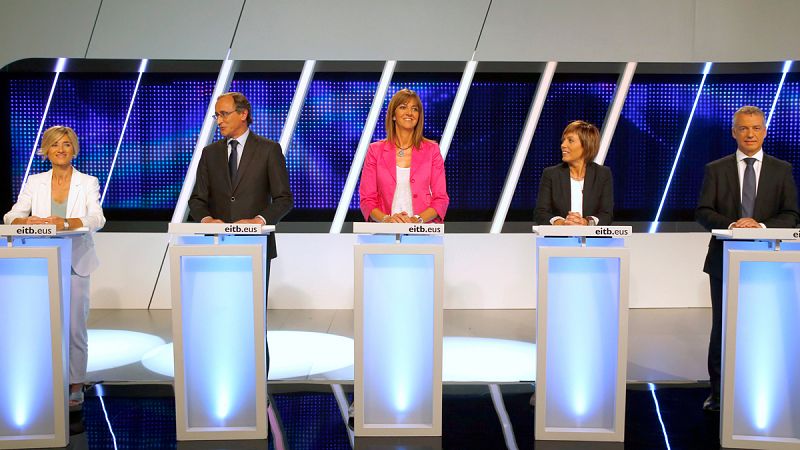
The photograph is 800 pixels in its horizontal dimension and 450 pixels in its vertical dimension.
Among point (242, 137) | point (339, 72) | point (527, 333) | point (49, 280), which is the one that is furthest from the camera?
point (339, 72)

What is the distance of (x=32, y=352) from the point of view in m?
3.07

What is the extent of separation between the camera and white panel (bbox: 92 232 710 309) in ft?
21.5

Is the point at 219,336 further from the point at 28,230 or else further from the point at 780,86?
the point at 780,86

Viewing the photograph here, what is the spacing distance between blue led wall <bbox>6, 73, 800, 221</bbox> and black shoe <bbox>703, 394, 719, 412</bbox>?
126 inches

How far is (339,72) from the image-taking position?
6.49 metres

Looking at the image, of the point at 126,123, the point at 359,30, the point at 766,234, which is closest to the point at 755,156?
the point at 766,234

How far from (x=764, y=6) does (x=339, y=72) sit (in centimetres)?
404

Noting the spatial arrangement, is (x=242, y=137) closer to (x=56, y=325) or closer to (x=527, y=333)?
(x=56, y=325)

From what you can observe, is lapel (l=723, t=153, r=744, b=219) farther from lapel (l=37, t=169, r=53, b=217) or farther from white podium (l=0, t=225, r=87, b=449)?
lapel (l=37, t=169, r=53, b=217)

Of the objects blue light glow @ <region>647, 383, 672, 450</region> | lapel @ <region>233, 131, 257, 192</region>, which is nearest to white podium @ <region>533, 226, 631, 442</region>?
blue light glow @ <region>647, 383, 672, 450</region>

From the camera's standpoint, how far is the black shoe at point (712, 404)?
11.7ft

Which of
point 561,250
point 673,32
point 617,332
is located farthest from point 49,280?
point 673,32

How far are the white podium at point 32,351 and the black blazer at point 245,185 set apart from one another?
2.60ft

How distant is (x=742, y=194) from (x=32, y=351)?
3528 mm
